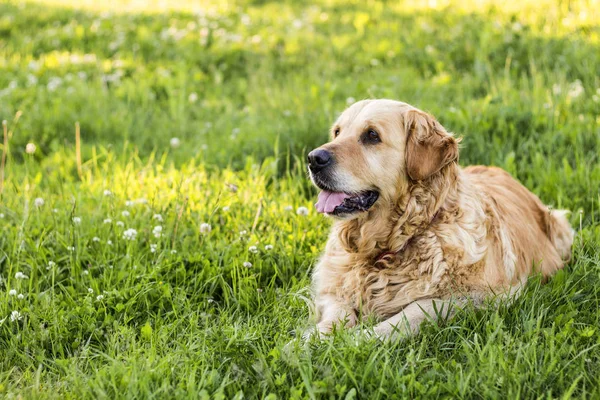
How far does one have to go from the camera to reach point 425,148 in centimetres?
366

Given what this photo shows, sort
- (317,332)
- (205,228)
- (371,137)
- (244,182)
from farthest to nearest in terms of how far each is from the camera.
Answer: (244,182)
(205,228)
(371,137)
(317,332)

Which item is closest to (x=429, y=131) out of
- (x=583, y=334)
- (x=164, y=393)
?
(x=583, y=334)

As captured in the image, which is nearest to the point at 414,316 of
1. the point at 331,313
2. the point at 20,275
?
the point at 331,313

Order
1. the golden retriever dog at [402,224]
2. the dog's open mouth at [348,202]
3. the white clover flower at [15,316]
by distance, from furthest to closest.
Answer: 1. the dog's open mouth at [348,202]
2. the golden retriever dog at [402,224]
3. the white clover flower at [15,316]

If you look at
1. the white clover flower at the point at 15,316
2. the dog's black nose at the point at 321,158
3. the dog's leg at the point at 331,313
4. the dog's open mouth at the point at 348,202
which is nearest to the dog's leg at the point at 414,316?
the dog's leg at the point at 331,313

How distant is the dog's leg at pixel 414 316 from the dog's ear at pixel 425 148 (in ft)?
2.19

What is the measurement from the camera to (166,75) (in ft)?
25.1

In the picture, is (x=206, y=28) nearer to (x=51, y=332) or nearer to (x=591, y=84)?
(x=591, y=84)

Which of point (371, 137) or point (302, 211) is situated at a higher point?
point (371, 137)

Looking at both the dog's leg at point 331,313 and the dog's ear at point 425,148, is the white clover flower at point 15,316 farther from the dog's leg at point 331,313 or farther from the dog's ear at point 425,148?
the dog's ear at point 425,148

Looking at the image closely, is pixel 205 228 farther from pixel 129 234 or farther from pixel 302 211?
pixel 302 211

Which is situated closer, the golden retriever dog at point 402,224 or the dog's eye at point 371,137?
the golden retriever dog at point 402,224

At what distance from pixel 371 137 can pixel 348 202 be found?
38 centimetres

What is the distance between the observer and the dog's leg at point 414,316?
3221 mm
